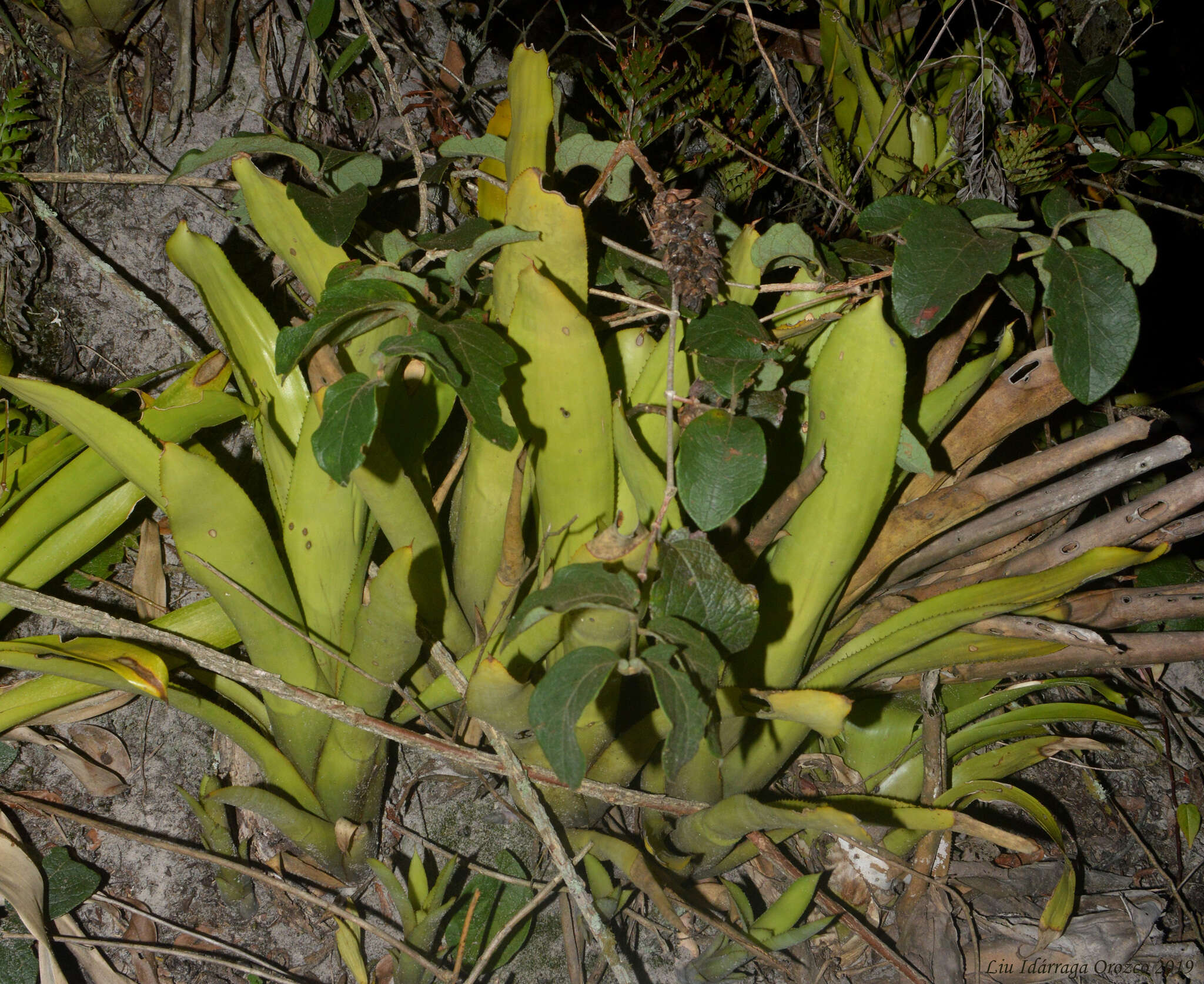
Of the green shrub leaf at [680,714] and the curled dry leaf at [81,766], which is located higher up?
the green shrub leaf at [680,714]

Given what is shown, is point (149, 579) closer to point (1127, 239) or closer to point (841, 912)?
point (841, 912)

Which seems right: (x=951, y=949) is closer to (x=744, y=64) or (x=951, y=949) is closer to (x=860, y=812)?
(x=860, y=812)

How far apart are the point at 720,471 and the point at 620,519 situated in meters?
0.12

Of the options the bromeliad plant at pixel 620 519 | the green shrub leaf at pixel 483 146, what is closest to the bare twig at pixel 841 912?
the bromeliad plant at pixel 620 519

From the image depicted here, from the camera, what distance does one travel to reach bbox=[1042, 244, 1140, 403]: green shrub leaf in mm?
583

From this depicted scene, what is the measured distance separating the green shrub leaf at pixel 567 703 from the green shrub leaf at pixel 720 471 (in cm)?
12

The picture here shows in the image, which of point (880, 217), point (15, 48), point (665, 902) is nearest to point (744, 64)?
point (880, 217)

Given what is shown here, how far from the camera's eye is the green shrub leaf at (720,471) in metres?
0.55

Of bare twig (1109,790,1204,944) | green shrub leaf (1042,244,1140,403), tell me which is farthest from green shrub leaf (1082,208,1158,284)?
bare twig (1109,790,1204,944)

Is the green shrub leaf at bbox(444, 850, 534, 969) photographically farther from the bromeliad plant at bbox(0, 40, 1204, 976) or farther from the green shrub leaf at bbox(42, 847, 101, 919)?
the green shrub leaf at bbox(42, 847, 101, 919)

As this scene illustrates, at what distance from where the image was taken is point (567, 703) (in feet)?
1.66

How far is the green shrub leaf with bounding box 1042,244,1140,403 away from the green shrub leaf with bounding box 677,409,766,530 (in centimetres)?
24

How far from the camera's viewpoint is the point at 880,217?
66 cm

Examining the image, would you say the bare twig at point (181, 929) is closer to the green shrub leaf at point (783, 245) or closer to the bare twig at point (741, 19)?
the green shrub leaf at point (783, 245)
